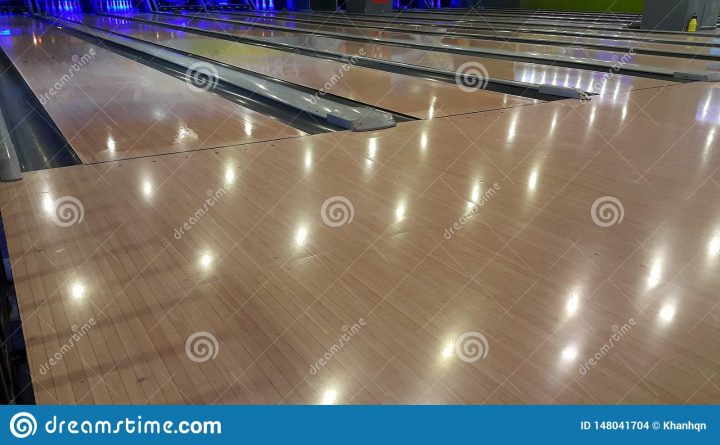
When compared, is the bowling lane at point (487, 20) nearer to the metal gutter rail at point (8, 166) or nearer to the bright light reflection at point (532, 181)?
the bright light reflection at point (532, 181)

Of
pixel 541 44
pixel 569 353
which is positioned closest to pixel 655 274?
pixel 569 353

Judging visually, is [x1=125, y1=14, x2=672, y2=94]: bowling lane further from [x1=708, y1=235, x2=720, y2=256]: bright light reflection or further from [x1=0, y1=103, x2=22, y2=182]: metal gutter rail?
[x1=0, y1=103, x2=22, y2=182]: metal gutter rail

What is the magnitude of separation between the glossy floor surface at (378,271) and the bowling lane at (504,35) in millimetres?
4762

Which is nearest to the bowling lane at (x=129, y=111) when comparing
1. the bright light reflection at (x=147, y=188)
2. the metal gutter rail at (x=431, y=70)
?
the bright light reflection at (x=147, y=188)

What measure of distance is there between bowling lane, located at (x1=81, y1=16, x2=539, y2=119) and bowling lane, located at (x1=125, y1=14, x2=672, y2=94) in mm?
646

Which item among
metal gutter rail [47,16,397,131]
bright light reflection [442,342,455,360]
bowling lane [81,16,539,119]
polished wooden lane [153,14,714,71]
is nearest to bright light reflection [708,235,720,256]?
bright light reflection [442,342,455,360]

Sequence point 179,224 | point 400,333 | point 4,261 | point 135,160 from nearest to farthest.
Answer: point 400,333 → point 4,261 → point 179,224 → point 135,160

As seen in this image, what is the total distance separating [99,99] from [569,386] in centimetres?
405

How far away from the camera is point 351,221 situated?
2.23m

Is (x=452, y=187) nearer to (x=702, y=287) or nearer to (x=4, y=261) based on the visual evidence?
(x=702, y=287)

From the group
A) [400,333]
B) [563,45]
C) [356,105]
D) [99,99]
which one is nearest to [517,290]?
[400,333]

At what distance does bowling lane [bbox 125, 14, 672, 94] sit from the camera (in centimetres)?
491

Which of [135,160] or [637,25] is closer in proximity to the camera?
[135,160]

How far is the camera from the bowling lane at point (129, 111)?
10.8ft
